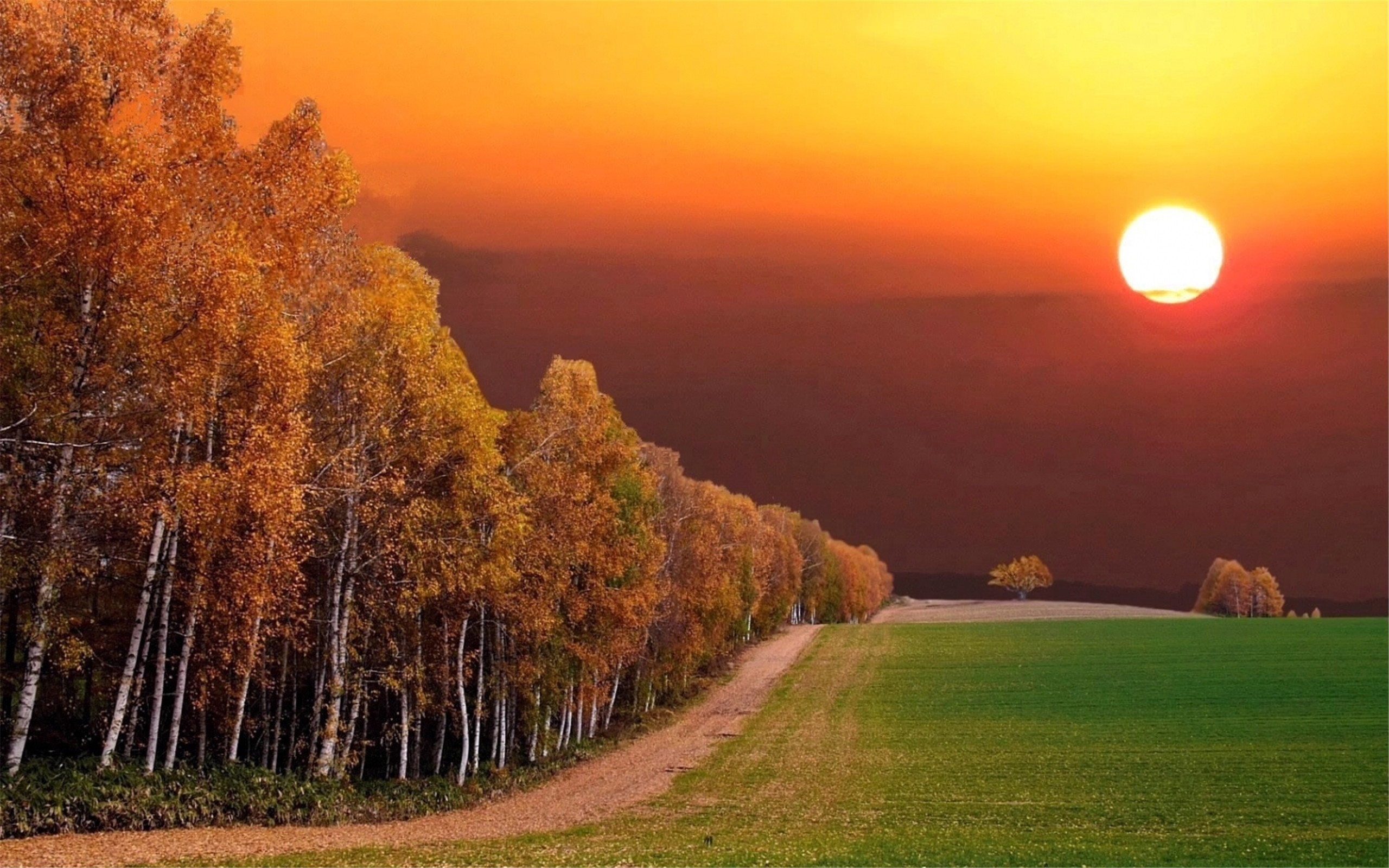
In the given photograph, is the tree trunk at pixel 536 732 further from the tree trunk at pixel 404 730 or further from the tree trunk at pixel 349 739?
the tree trunk at pixel 349 739

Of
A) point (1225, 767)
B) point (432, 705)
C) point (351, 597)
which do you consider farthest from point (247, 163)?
point (1225, 767)

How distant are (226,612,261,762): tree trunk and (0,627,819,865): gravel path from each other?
2936 mm

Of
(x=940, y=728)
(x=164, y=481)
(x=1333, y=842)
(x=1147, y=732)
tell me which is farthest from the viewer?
(x=940, y=728)

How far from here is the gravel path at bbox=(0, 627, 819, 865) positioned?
24094 millimetres

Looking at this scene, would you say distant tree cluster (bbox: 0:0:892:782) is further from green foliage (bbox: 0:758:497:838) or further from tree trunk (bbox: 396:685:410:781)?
green foliage (bbox: 0:758:497:838)

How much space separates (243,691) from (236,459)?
9.03 meters

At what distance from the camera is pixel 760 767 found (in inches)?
1890

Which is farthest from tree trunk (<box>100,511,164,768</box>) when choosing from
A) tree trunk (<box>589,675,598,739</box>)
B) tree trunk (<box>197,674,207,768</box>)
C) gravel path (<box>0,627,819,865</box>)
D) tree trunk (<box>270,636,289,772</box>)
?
tree trunk (<box>589,675,598,739</box>)

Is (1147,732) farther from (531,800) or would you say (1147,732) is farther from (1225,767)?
(531,800)

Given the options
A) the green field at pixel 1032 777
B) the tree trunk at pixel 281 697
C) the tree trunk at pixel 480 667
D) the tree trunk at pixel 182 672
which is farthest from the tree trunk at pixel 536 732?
the tree trunk at pixel 182 672

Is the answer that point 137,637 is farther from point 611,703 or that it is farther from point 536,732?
point 611,703

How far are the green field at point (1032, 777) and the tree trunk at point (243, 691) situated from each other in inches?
203

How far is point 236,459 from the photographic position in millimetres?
24297

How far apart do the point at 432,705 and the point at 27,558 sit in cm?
1834
